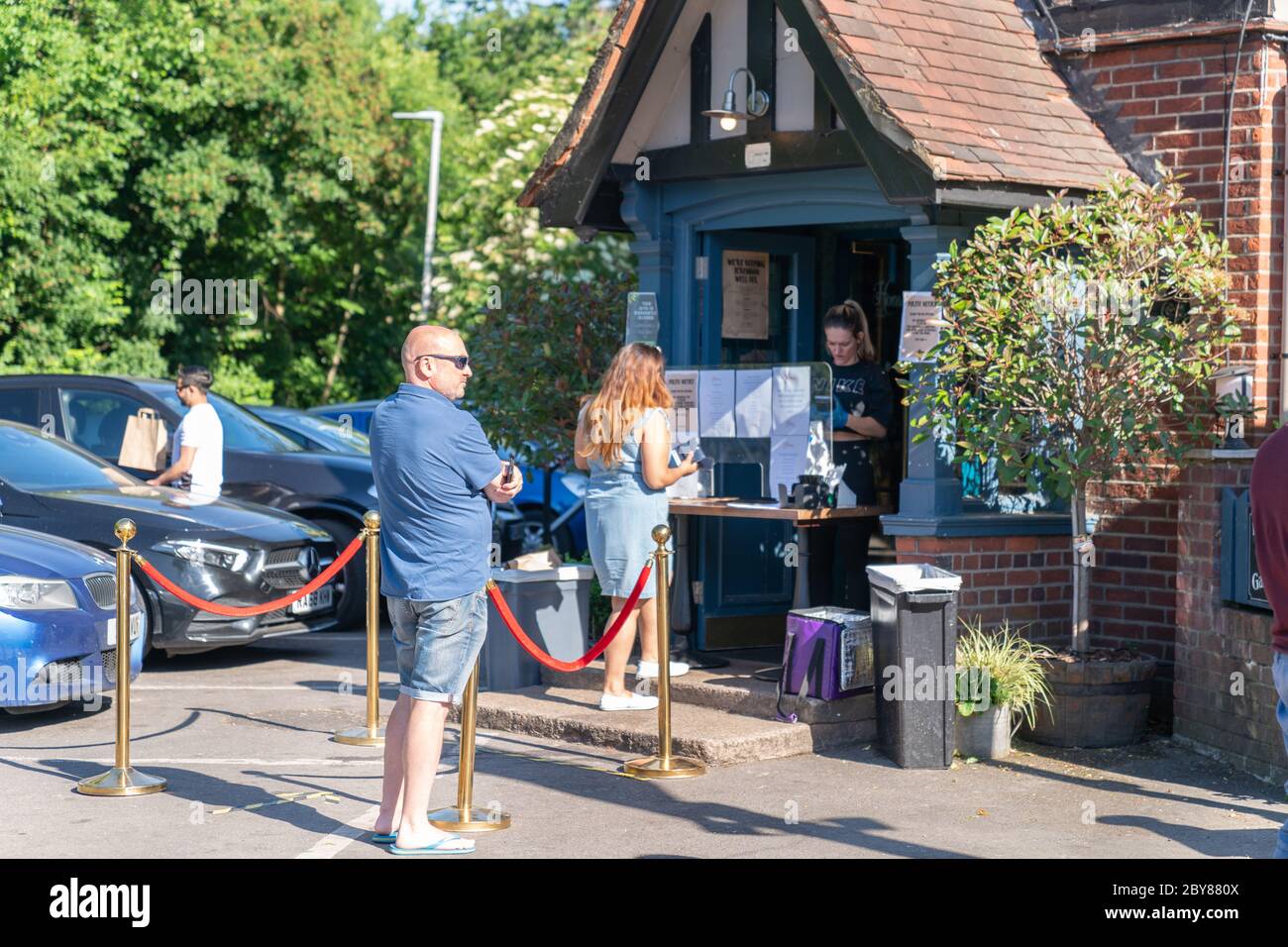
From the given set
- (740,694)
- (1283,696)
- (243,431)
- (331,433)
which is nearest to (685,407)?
(740,694)

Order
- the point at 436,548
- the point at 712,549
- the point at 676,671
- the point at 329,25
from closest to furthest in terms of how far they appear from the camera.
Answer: the point at 436,548, the point at 676,671, the point at 712,549, the point at 329,25

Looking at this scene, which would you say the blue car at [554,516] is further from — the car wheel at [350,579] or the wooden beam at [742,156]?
the wooden beam at [742,156]

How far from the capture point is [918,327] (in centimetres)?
876

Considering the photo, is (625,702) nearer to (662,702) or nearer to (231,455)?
(662,702)

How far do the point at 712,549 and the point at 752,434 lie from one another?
3.25ft

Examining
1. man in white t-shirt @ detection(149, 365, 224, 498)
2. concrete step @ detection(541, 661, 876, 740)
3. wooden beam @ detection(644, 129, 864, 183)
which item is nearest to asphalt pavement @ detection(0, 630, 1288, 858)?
concrete step @ detection(541, 661, 876, 740)

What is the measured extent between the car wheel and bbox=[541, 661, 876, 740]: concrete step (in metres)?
2.92

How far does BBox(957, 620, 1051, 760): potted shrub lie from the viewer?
26.8 ft

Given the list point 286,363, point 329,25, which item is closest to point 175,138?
point 329,25

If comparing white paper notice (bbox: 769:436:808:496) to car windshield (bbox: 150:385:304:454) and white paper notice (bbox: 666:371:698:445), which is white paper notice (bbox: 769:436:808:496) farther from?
car windshield (bbox: 150:385:304:454)

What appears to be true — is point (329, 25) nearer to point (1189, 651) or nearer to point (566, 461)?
point (566, 461)

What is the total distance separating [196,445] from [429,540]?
231 inches

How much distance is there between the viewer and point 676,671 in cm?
931

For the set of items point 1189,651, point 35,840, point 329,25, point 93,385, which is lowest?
point 35,840
